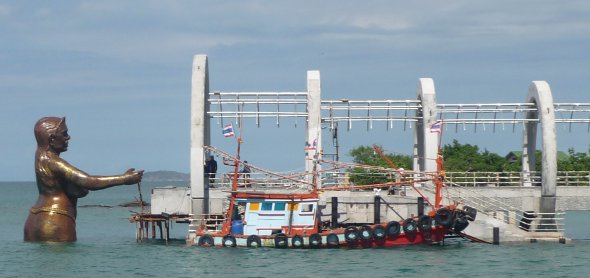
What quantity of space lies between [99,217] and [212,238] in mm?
55261

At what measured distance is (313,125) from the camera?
56719mm

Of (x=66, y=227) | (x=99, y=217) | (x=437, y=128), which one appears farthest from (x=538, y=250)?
(x=99, y=217)

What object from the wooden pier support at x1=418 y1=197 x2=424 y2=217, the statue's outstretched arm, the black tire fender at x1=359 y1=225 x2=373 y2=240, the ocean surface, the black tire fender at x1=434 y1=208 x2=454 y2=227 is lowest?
the ocean surface

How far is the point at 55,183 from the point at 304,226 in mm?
11639

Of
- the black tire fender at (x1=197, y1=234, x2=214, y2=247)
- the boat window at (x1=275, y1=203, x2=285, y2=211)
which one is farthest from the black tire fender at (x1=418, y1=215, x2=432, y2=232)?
the black tire fender at (x1=197, y1=234, x2=214, y2=247)

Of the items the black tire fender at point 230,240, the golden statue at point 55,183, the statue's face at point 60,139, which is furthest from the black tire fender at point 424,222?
the statue's face at point 60,139

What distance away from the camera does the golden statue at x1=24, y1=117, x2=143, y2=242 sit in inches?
2127

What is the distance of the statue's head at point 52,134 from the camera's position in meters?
54.2

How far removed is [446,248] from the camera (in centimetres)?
5431

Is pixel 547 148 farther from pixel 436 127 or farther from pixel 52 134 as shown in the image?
pixel 52 134

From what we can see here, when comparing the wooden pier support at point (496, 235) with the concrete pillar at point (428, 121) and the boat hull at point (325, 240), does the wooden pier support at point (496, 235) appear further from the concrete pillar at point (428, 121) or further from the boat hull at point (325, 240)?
the concrete pillar at point (428, 121)

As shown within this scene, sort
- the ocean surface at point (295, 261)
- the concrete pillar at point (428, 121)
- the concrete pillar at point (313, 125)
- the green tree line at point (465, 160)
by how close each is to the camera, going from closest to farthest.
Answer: the ocean surface at point (295, 261), the concrete pillar at point (313, 125), the concrete pillar at point (428, 121), the green tree line at point (465, 160)

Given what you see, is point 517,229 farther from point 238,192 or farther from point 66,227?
point 66,227

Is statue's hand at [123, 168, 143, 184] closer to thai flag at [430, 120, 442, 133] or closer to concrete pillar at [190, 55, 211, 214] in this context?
concrete pillar at [190, 55, 211, 214]
